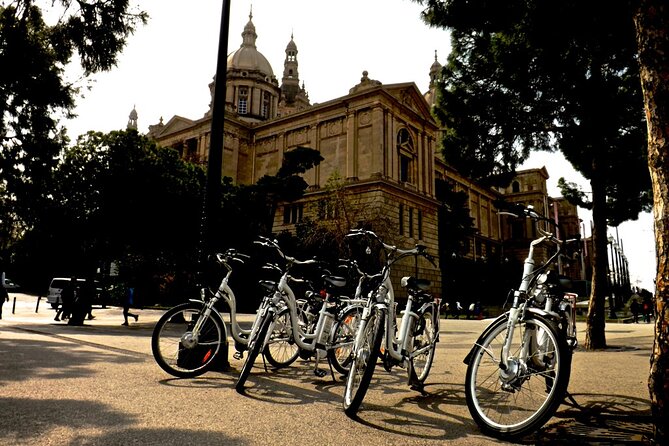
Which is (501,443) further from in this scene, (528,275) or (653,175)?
(653,175)

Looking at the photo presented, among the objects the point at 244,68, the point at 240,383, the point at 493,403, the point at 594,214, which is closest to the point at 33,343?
the point at 240,383

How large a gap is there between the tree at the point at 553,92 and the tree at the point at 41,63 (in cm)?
686

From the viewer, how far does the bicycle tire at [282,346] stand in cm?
551

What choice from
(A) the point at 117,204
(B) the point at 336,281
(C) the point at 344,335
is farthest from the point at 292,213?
(B) the point at 336,281

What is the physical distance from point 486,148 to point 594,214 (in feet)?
9.86

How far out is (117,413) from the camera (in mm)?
3436

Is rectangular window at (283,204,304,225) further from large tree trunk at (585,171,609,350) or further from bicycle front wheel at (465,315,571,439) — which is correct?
bicycle front wheel at (465,315,571,439)

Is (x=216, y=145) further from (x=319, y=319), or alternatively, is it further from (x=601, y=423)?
(x=601, y=423)

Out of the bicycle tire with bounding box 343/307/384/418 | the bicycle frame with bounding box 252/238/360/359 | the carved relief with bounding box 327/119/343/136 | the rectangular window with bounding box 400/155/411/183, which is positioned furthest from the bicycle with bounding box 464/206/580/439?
the carved relief with bounding box 327/119/343/136

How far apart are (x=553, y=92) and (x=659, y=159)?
8796mm

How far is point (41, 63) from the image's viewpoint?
1127cm

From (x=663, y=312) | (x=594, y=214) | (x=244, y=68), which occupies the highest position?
(x=244, y=68)

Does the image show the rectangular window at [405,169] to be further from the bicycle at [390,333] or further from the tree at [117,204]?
the bicycle at [390,333]

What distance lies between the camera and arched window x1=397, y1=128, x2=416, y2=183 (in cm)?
4256
